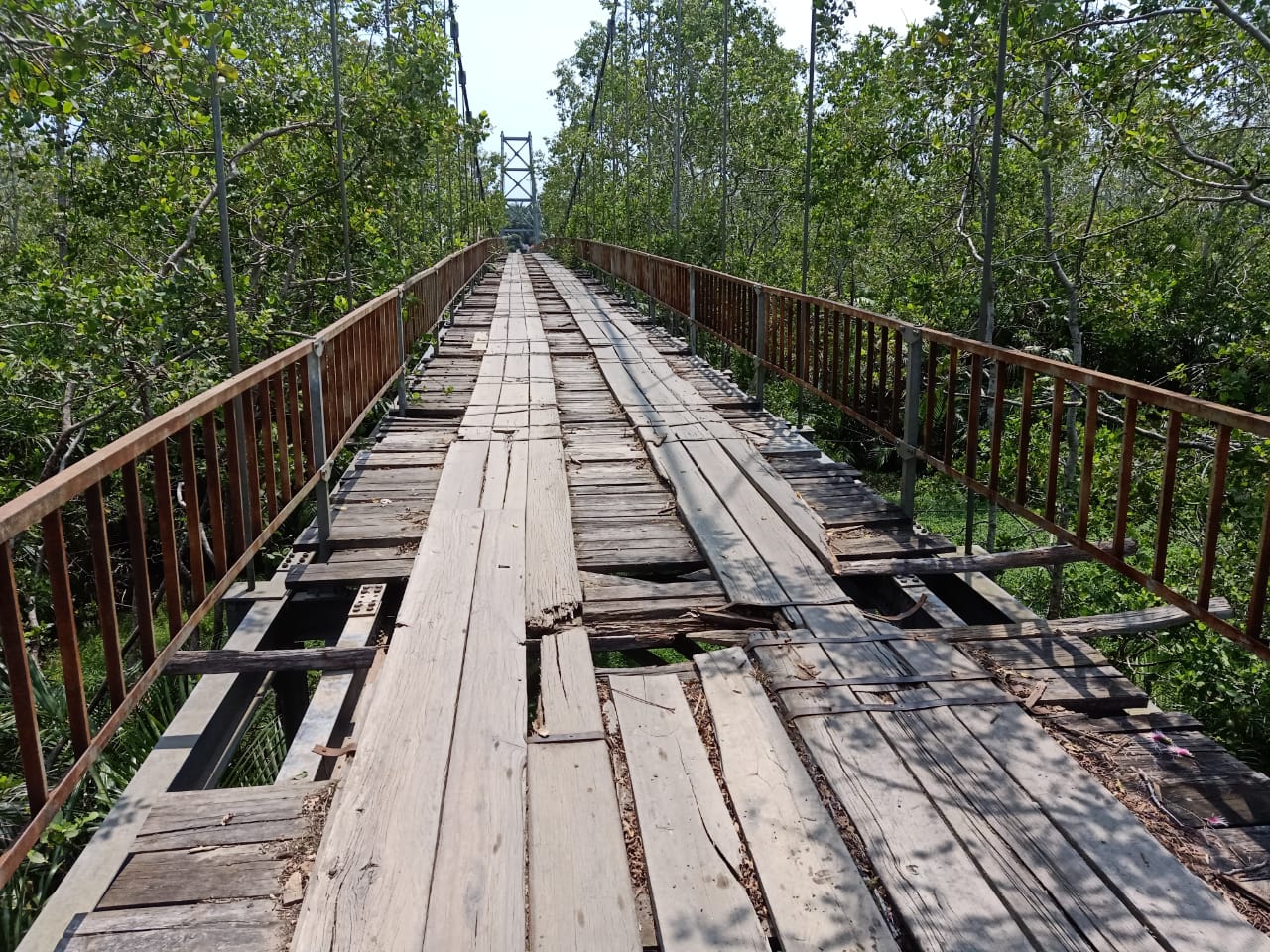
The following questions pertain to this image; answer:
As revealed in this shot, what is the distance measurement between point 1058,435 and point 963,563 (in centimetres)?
69

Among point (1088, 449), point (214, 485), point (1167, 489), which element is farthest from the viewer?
point (1088, 449)

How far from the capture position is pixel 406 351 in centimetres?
826

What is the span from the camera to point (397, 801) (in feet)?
7.78

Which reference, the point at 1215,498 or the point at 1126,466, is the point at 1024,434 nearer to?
the point at 1126,466

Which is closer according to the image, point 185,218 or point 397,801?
point 397,801

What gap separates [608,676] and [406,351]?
566 cm

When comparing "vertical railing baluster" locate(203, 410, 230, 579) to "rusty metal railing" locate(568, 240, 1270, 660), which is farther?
"vertical railing baluster" locate(203, 410, 230, 579)

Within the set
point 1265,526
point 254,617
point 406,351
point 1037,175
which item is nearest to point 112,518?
point 406,351

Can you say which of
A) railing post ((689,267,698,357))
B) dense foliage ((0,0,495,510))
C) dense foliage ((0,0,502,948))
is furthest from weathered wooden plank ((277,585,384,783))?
railing post ((689,267,698,357))

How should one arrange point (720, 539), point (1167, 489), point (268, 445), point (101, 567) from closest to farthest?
point (101, 567)
point (1167, 489)
point (268, 445)
point (720, 539)

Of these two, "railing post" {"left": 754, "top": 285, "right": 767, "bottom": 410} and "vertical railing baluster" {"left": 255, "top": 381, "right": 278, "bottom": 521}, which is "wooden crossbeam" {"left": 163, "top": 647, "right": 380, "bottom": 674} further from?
"railing post" {"left": 754, "top": 285, "right": 767, "bottom": 410}

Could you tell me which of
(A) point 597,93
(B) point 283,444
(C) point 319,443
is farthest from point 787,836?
(A) point 597,93

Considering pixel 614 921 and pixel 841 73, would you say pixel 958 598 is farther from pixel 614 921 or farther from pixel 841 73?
pixel 841 73

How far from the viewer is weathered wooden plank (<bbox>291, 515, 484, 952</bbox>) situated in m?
1.96
